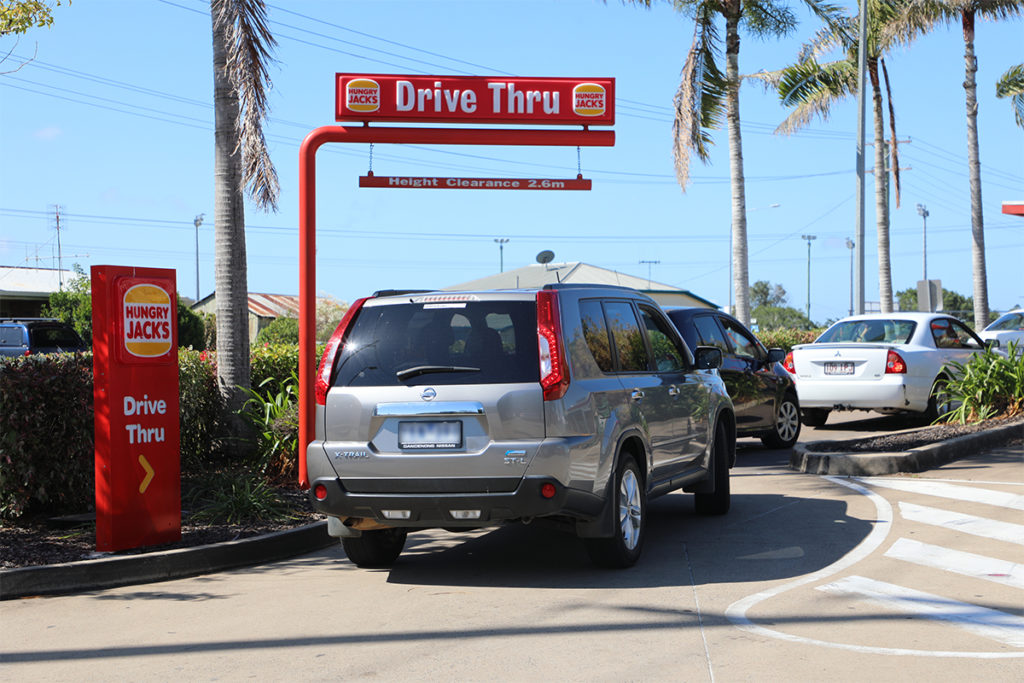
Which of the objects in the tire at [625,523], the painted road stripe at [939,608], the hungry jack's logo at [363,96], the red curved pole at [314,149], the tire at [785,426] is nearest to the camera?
the painted road stripe at [939,608]

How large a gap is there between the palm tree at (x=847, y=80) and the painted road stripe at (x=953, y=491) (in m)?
18.6

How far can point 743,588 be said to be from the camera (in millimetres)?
6637

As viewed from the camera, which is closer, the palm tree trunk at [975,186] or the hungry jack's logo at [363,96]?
the hungry jack's logo at [363,96]

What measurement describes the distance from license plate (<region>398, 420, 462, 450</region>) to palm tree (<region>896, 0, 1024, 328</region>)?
25441 millimetres

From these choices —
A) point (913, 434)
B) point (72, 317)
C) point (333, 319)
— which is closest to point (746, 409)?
point (913, 434)

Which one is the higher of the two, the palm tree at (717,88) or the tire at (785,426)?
the palm tree at (717,88)

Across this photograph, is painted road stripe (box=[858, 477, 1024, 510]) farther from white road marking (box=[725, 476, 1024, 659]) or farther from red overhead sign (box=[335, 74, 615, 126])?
red overhead sign (box=[335, 74, 615, 126])

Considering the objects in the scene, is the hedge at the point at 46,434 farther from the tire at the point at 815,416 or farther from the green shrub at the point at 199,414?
the tire at the point at 815,416

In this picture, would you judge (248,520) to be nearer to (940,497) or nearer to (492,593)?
(492,593)

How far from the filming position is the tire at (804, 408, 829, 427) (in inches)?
674

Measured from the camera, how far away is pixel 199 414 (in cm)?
1062

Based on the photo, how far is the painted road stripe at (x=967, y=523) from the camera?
8094 millimetres

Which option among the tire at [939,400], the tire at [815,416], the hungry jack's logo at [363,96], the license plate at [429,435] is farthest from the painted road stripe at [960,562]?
the tire at [815,416]

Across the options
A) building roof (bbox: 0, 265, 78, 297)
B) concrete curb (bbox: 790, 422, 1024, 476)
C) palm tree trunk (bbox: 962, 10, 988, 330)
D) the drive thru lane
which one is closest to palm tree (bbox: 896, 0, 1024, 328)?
palm tree trunk (bbox: 962, 10, 988, 330)
